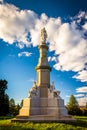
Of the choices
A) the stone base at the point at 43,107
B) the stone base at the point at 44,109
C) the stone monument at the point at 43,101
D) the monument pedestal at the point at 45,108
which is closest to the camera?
the stone monument at the point at 43,101

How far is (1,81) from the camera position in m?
55.1

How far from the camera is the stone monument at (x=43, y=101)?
2765 centimetres

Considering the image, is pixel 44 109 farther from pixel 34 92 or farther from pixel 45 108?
pixel 34 92

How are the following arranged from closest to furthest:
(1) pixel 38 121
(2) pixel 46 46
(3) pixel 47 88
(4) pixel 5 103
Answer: (1) pixel 38 121 < (3) pixel 47 88 < (2) pixel 46 46 < (4) pixel 5 103

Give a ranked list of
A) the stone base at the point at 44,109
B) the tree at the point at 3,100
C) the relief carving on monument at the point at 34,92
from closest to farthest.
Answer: the stone base at the point at 44,109
the relief carving on monument at the point at 34,92
the tree at the point at 3,100

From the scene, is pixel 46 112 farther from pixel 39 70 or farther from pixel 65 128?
pixel 65 128

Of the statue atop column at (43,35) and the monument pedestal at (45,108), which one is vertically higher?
the statue atop column at (43,35)

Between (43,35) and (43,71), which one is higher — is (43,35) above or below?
above

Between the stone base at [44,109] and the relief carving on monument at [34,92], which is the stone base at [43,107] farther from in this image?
the relief carving on monument at [34,92]

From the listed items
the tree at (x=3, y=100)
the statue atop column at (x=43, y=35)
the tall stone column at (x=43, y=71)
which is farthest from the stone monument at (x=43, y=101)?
the tree at (x=3, y=100)

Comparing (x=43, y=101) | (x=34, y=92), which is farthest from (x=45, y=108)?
(x=34, y=92)

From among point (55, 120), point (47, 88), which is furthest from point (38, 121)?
point (47, 88)

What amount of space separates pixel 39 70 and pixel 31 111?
616cm

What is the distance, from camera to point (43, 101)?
30172 mm
